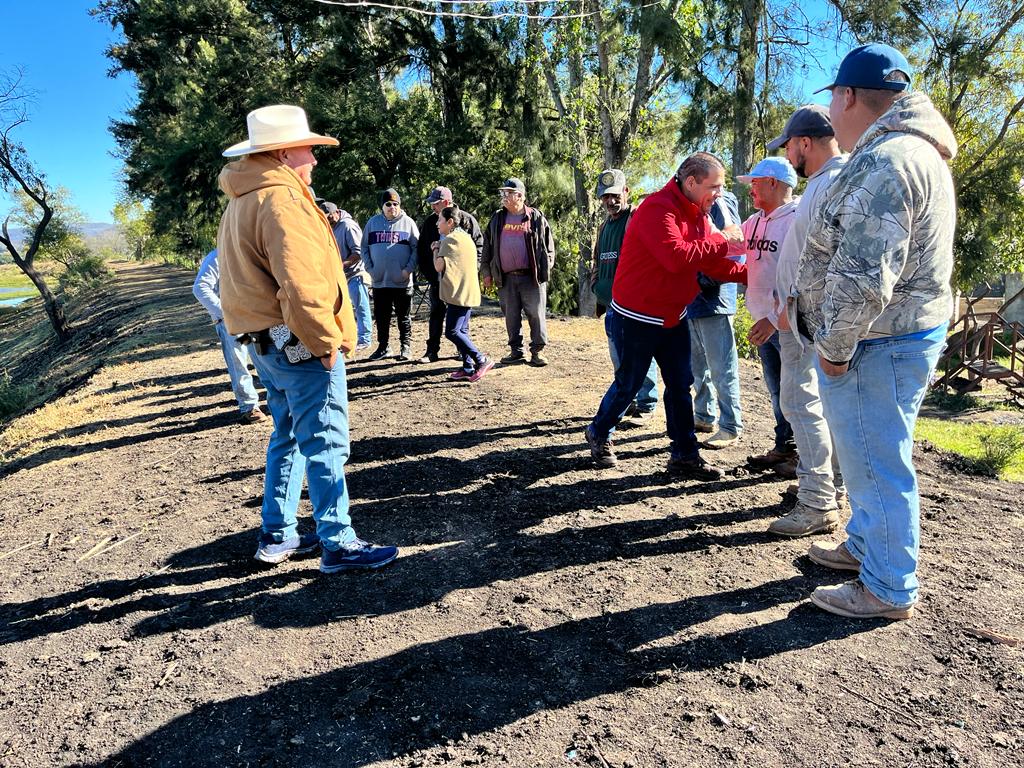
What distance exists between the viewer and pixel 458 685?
8.76 feet

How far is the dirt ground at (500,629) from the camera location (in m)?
2.40

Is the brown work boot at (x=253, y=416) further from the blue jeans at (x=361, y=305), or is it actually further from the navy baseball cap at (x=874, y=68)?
the navy baseball cap at (x=874, y=68)

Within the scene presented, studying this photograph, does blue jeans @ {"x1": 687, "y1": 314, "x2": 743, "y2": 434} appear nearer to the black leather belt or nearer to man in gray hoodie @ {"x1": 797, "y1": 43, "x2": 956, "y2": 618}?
man in gray hoodie @ {"x1": 797, "y1": 43, "x2": 956, "y2": 618}

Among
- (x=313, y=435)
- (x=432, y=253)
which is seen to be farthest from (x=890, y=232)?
(x=432, y=253)

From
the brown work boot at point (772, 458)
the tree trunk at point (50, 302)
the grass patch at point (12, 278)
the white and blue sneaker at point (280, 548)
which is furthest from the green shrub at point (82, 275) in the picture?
the grass patch at point (12, 278)

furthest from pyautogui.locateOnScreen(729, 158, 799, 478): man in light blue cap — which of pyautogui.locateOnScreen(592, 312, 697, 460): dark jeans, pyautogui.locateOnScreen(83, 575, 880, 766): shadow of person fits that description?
pyautogui.locateOnScreen(83, 575, 880, 766): shadow of person

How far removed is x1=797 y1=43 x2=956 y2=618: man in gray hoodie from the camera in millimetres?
2551

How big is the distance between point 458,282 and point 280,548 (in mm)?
3995

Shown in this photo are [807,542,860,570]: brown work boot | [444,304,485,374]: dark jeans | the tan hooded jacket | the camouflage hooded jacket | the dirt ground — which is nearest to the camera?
the dirt ground

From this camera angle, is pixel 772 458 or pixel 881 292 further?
pixel 772 458

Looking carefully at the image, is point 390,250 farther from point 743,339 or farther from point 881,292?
point 881,292

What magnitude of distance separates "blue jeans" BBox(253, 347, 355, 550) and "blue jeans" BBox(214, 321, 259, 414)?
3146 millimetres

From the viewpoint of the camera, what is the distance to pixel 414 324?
11.6m

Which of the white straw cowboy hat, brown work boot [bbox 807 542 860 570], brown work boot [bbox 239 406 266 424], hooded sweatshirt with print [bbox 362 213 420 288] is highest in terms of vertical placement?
the white straw cowboy hat
